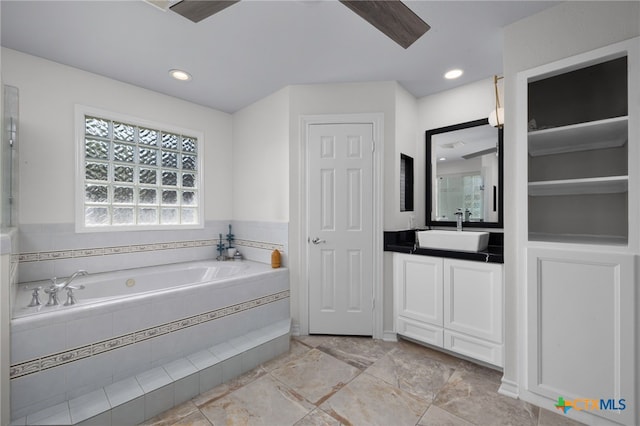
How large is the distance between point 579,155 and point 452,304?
135 centimetres

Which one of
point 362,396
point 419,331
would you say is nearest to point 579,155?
point 419,331

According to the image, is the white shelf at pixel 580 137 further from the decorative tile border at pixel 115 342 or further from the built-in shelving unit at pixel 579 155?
the decorative tile border at pixel 115 342

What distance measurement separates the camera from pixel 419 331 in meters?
2.32

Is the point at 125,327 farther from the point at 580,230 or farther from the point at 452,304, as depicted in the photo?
the point at 580,230

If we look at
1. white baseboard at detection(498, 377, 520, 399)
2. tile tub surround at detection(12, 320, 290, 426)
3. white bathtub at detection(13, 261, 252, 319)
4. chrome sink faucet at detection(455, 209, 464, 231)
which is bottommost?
white baseboard at detection(498, 377, 520, 399)

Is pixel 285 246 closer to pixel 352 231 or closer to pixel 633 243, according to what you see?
pixel 352 231

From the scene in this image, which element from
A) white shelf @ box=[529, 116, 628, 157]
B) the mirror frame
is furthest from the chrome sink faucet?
white shelf @ box=[529, 116, 628, 157]

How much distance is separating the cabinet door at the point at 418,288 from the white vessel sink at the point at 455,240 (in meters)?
0.13

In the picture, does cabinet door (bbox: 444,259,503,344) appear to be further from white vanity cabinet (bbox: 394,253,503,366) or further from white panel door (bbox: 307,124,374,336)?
white panel door (bbox: 307,124,374,336)

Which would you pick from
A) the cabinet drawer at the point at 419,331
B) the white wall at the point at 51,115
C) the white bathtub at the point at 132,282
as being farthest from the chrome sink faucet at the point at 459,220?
the white wall at the point at 51,115

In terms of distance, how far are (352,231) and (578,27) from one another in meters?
1.97

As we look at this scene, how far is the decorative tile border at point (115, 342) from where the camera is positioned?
1380 mm

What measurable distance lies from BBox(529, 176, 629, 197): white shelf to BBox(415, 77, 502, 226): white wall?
3.15ft

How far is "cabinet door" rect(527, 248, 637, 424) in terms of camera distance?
54.9 inches
